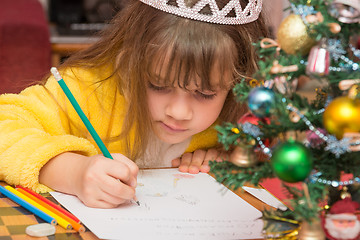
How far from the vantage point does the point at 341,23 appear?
0.52m

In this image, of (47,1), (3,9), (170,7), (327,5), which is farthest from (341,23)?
(47,1)

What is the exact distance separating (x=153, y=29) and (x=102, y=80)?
165mm

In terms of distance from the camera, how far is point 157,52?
0.88 m

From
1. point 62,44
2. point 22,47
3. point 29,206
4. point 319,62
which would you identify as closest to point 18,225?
point 29,206

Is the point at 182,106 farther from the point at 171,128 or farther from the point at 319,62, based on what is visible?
the point at 319,62

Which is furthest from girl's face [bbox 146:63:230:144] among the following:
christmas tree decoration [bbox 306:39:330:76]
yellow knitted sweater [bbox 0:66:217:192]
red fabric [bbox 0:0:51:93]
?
red fabric [bbox 0:0:51:93]

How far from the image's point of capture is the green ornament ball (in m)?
0.48

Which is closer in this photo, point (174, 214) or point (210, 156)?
point (174, 214)

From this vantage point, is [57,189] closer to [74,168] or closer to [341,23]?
[74,168]

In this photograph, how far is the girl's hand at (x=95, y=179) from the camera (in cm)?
72

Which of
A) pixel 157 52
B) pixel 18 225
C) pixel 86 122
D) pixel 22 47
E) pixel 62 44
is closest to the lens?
pixel 18 225

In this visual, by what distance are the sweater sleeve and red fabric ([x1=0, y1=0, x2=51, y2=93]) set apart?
107 centimetres

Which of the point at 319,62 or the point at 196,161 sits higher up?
the point at 319,62

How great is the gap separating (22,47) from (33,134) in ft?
4.34
